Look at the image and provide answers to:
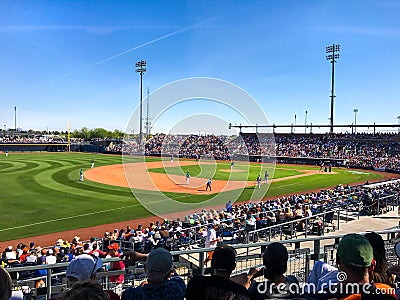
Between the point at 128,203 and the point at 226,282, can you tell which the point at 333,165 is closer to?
the point at 128,203

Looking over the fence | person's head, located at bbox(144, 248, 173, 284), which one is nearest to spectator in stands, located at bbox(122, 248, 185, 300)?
person's head, located at bbox(144, 248, 173, 284)

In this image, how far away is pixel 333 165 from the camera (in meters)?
55.4

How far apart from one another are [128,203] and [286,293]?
21545mm

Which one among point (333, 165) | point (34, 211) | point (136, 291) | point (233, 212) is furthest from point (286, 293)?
point (333, 165)

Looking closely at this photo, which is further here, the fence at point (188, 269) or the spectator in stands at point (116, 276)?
the spectator in stands at point (116, 276)

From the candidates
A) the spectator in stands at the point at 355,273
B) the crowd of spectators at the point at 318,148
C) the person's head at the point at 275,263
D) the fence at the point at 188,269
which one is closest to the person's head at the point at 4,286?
the fence at the point at 188,269

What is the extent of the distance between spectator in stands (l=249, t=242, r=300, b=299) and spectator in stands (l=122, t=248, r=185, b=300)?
73 cm

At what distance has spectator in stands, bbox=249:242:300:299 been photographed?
3.12 metres

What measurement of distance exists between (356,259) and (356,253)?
53 millimetres

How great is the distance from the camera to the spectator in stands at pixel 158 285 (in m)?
3.01

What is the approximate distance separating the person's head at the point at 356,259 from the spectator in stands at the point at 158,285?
152 centimetres

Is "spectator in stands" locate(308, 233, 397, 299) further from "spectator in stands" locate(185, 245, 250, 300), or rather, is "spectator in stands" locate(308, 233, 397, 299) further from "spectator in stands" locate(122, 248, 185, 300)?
"spectator in stands" locate(122, 248, 185, 300)

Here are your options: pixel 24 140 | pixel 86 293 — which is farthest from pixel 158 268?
pixel 24 140

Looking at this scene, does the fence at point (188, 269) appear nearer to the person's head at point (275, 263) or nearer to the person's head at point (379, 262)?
the person's head at point (379, 262)
